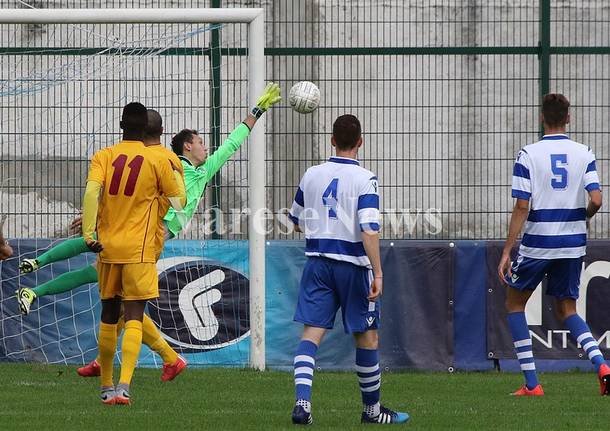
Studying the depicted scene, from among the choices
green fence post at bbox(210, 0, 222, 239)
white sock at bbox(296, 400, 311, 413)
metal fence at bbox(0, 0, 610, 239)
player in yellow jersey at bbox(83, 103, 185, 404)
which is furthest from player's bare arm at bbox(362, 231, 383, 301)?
metal fence at bbox(0, 0, 610, 239)

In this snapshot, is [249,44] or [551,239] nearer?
[551,239]

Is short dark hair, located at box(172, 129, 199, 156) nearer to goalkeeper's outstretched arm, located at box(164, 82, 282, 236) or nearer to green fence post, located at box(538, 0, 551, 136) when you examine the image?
goalkeeper's outstretched arm, located at box(164, 82, 282, 236)

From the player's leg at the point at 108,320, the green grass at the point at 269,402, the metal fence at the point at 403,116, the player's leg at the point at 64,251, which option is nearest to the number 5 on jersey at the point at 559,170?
the green grass at the point at 269,402

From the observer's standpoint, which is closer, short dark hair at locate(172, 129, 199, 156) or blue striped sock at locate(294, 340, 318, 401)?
blue striped sock at locate(294, 340, 318, 401)

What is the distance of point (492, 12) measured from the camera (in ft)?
57.2

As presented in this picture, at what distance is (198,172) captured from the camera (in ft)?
35.7

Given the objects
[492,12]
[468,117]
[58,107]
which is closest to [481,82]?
[468,117]

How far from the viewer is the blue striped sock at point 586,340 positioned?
9.84 meters

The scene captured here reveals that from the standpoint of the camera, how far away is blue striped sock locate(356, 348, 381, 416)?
7.95 meters

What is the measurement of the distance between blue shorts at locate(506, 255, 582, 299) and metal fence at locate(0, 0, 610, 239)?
12.2ft

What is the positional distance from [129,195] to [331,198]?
155cm

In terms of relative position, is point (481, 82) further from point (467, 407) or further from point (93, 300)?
point (467, 407)

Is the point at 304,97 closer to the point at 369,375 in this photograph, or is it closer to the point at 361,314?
the point at 361,314

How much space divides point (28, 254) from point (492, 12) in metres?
7.65
